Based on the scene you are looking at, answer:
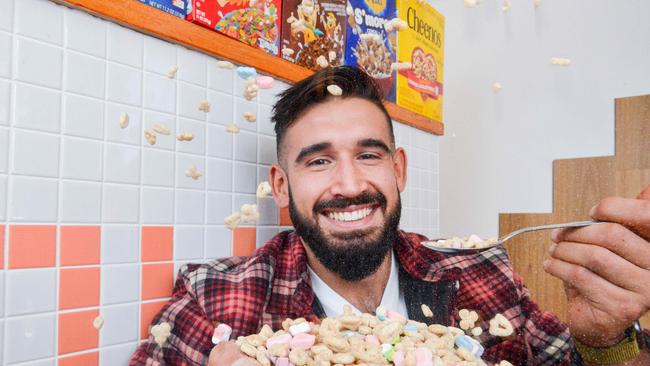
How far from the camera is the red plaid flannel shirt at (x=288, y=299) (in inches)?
29.4

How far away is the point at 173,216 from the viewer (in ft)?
2.58

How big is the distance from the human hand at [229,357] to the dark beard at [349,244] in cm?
32

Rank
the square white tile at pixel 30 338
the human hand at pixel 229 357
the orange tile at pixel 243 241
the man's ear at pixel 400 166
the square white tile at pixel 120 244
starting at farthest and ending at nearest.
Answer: the man's ear at pixel 400 166
the orange tile at pixel 243 241
the square white tile at pixel 120 244
the square white tile at pixel 30 338
the human hand at pixel 229 357

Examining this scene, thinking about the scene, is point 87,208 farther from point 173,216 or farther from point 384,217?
point 384,217

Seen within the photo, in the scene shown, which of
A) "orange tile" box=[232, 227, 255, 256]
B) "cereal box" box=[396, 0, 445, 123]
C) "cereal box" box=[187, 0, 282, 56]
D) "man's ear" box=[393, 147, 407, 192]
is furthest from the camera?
"cereal box" box=[396, 0, 445, 123]

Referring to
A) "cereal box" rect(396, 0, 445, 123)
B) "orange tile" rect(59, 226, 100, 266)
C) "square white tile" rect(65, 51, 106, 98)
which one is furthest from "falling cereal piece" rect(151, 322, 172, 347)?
"cereal box" rect(396, 0, 445, 123)

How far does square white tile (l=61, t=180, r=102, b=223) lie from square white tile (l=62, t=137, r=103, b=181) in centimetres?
1

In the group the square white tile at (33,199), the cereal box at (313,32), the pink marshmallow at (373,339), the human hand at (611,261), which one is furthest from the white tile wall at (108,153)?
the human hand at (611,261)

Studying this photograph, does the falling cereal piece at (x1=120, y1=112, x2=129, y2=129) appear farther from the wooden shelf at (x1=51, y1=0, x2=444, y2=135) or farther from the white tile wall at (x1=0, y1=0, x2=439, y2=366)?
the wooden shelf at (x1=51, y1=0, x2=444, y2=135)

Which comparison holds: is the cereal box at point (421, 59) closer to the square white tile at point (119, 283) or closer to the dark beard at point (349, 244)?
the dark beard at point (349, 244)

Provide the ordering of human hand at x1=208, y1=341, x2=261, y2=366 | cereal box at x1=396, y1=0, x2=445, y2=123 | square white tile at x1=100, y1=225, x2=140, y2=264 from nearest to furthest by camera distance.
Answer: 1. human hand at x1=208, y1=341, x2=261, y2=366
2. square white tile at x1=100, y1=225, x2=140, y2=264
3. cereal box at x1=396, y1=0, x2=445, y2=123

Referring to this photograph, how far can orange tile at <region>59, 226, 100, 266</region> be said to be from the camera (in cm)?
64

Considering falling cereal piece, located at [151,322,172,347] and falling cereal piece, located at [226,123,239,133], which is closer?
falling cereal piece, located at [151,322,172,347]

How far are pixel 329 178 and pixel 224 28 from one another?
299 millimetres
